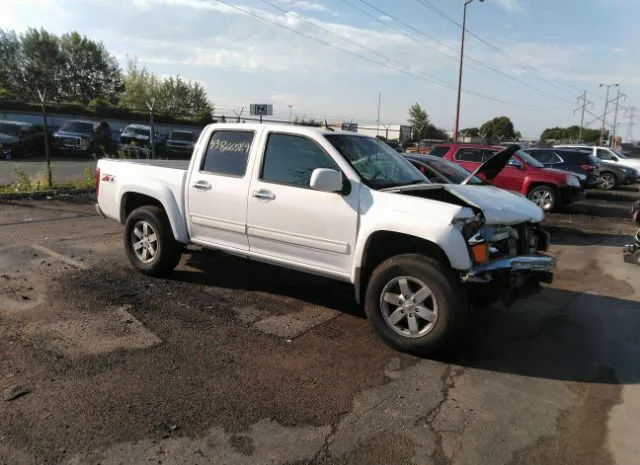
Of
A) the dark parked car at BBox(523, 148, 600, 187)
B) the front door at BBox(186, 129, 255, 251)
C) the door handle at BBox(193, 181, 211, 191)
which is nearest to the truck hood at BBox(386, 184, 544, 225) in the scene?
the front door at BBox(186, 129, 255, 251)

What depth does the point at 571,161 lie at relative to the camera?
1823 cm

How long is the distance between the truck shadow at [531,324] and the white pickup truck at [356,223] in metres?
0.49

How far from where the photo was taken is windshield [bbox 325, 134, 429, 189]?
4910mm

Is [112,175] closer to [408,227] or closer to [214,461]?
[408,227]

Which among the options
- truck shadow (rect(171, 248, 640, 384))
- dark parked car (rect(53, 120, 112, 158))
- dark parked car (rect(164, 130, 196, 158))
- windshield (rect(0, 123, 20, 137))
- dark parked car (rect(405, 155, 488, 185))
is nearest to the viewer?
truck shadow (rect(171, 248, 640, 384))

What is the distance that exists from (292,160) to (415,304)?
182 cm

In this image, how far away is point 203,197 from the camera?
567 cm

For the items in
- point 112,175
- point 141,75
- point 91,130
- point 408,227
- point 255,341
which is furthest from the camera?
point 141,75

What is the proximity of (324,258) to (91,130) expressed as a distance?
2167 centimetres

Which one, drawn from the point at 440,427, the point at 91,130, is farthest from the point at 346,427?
the point at 91,130

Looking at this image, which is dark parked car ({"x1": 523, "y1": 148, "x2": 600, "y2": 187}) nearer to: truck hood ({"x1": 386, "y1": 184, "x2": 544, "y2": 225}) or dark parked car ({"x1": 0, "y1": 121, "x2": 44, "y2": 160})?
truck hood ({"x1": 386, "y1": 184, "x2": 544, "y2": 225})

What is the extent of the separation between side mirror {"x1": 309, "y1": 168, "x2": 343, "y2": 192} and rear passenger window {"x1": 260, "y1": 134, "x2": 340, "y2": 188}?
1.01 feet

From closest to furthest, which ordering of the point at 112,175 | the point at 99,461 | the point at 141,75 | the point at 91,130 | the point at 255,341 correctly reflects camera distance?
the point at 99,461 → the point at 255,341 → the point at 112,175 → the point at 91,130 → the point at 141,75

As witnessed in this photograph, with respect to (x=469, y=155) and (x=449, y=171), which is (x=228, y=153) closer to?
(x=449, y=171)
